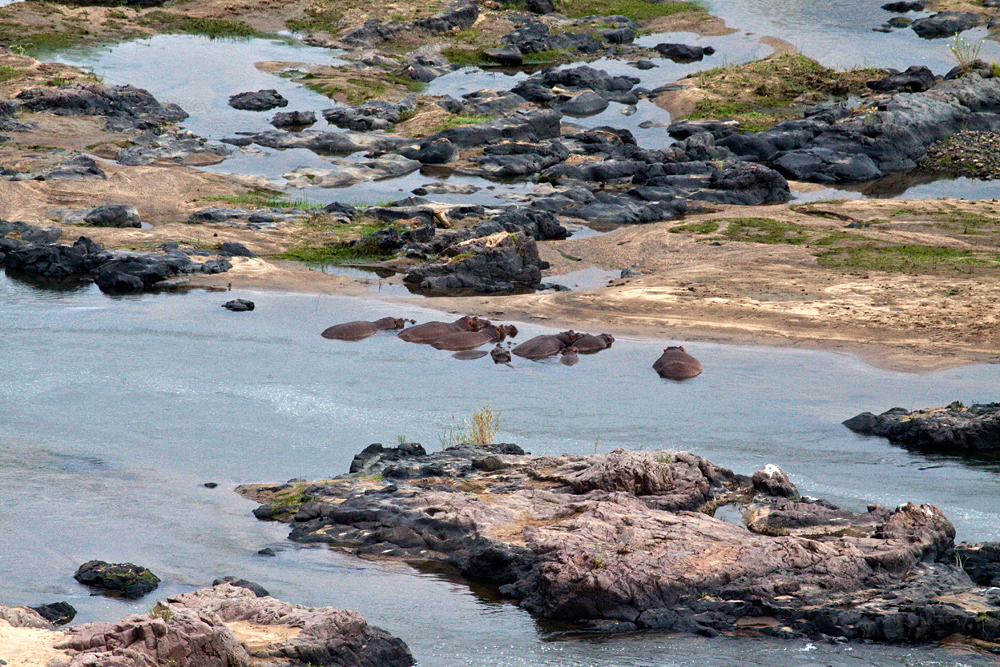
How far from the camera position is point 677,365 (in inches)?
512

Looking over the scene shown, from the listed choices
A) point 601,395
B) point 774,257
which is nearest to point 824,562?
point 601,395

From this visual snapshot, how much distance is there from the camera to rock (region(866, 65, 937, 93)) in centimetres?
3050

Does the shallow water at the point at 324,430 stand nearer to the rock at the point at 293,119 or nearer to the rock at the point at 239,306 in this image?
the rock at the point at 239,306

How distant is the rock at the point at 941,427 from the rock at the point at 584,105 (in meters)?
21.0

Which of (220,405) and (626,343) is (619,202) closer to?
(626,343)

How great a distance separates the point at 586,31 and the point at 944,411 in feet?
101

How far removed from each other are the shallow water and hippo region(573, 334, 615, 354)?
0.24 m

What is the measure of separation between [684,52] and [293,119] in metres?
14.7

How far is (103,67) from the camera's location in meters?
32.2

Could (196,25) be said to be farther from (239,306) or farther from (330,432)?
(330,432)

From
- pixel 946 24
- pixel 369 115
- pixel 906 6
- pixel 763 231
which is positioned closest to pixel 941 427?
pixel 763 231

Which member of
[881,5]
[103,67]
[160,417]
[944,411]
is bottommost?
[160,417]

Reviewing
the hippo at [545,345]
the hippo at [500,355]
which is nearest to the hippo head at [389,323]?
the hippo at [500,355]

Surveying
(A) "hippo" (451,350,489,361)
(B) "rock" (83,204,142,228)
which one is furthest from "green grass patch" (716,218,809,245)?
(B) "rock" (83,204,142,228)
